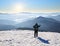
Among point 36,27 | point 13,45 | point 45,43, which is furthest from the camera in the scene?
point 36,27

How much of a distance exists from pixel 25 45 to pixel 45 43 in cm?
340

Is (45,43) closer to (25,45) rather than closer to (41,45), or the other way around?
(41,45)

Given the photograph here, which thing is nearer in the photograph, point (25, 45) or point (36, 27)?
point (25, 45)

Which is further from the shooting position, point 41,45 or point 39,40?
point 39,40

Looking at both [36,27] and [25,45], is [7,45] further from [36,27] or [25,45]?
[36,27]

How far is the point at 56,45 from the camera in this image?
22.0 m

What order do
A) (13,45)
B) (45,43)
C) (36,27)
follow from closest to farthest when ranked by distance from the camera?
1. (13,45)
2. (45,43)
3. (36,27)

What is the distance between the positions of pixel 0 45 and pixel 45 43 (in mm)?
7045

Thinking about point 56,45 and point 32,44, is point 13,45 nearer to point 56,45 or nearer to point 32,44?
point 32,44

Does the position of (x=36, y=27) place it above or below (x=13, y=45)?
above

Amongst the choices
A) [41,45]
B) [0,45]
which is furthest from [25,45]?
[0,45]

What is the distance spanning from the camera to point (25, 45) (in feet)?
71.6

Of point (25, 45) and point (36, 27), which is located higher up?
point (36, 27)

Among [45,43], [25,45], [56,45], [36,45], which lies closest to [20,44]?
A: [25,45]
